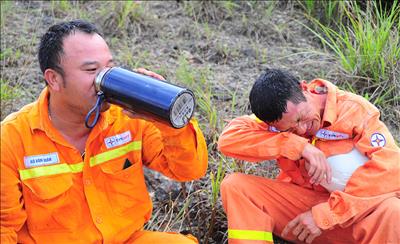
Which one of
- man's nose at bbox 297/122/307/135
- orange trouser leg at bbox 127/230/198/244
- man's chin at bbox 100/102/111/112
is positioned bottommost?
orange trouser leg at bbox 127/230/198/244

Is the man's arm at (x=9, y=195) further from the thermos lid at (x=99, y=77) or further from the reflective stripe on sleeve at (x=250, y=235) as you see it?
the reflective stripe on sleeve at (x=250, y=235)

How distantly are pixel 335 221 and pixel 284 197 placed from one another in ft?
1.06

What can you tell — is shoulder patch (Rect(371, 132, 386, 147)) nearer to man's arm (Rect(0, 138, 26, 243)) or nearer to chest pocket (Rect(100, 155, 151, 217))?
chest pocket (Rect(100, 155, 151, 217))

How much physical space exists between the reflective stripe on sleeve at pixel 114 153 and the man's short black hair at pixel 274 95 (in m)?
0.54

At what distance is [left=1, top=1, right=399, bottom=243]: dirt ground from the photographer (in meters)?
3.96

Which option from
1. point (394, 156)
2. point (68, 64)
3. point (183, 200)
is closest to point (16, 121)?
point (68, 64)

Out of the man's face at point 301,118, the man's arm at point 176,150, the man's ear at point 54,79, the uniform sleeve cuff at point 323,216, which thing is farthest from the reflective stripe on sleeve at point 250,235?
the man's ear at point 54,79

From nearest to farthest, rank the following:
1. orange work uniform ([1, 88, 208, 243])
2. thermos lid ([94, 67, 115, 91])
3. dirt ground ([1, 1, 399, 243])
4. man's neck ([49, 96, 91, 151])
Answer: thermos lid ([94, 67, 115, 91])
orange work uniform ([1, 88, 208, 243])
man's neck ([49, 96, 91, 151])
dirt ground ([1, 1, 399, 243])

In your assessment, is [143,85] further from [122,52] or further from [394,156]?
[122,52]

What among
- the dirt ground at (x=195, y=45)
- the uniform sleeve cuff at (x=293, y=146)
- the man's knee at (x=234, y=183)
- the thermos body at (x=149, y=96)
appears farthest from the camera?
the dirt ground at (x=195, y=45)

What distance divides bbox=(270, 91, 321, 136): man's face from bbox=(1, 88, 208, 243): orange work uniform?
1.23 feet

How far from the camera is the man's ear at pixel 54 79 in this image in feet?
8.15

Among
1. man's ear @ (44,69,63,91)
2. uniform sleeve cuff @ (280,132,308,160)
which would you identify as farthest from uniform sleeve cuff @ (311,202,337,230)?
man's ear @ (44,69,63,91)

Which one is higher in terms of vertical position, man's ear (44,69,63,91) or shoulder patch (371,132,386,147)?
man's ear (44,69,63,91)
